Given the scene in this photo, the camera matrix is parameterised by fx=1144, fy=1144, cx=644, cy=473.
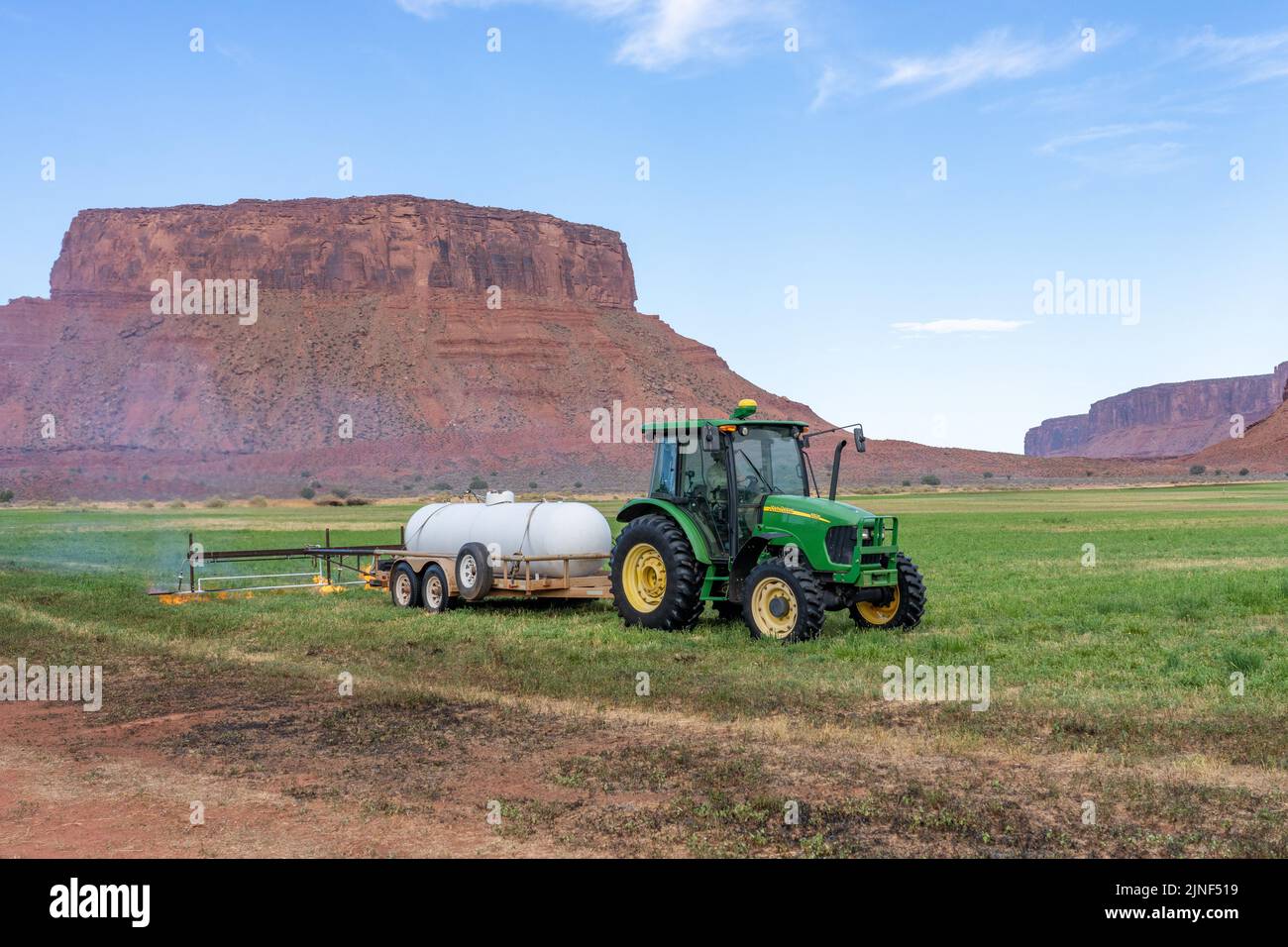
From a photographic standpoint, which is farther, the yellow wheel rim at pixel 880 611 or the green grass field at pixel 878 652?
the yellow wheel rim at pixel 880 611

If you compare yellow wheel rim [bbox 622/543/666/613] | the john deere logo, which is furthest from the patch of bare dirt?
yellow wheel rim [bbox 622/543/666/613]

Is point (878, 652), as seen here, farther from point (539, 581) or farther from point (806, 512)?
point (539, 581)

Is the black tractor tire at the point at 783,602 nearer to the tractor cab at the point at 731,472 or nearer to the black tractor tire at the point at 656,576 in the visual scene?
the tractor cab at the point at 731,472

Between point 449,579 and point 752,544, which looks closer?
point 752,544

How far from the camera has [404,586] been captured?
19.7m

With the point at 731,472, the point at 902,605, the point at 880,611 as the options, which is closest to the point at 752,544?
the point at 731,472

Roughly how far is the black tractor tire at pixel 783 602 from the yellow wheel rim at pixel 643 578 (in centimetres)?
175

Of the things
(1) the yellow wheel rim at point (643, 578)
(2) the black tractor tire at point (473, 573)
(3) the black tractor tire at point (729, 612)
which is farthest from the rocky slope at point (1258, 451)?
(1) the yellow wheel rim at point (643, 578)

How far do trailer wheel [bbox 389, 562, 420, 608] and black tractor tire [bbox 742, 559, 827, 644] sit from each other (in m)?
6.96

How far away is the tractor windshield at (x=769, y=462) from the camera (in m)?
15.3

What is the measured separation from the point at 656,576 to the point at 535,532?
9.69ft

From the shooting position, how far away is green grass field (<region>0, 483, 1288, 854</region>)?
9688 mm

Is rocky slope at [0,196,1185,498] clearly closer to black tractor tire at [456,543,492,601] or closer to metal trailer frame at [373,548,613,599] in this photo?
black tractor tire at [456,543,492,601]
